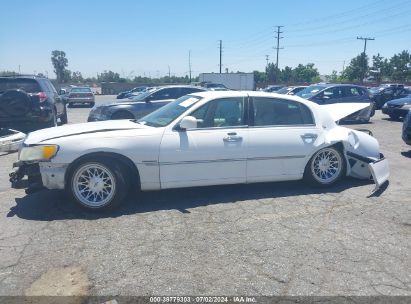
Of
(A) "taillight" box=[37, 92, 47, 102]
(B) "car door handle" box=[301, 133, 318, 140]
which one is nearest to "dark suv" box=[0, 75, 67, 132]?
(A) "taillight" box=[37, 92, 47, 102]

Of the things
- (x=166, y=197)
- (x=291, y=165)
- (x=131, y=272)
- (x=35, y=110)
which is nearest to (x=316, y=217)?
(x=291, y=165)

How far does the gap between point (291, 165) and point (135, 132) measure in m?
2.26

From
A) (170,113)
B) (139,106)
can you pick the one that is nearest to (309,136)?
(170,113)

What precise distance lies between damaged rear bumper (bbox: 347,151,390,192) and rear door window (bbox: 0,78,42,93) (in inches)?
317

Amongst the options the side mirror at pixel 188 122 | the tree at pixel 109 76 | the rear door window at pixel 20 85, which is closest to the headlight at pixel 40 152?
the side mirror at pixel 188 122

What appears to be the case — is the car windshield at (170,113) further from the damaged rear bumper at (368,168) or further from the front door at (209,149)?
the damaged rear bumper at (368,168)

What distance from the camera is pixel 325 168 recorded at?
5.63m

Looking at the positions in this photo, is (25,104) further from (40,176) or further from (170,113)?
(170,113)

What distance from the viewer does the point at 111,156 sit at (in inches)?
181

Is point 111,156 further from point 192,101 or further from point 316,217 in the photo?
point 316,217

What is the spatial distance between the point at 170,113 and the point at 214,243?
86.5 inches

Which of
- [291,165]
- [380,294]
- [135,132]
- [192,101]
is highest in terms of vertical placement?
[192,101]

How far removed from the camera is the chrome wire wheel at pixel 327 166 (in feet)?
18.3

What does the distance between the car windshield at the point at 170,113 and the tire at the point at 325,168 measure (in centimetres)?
196
